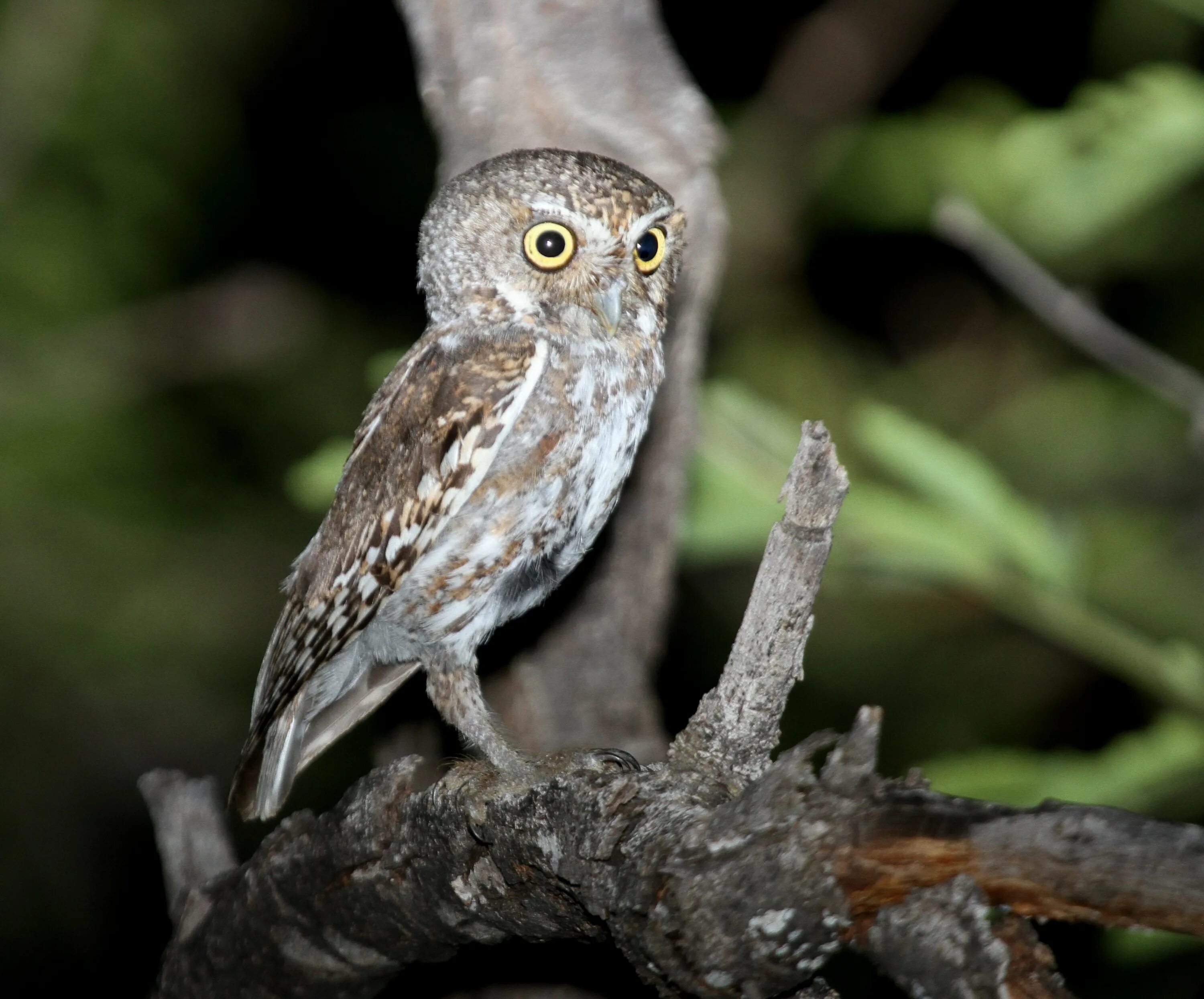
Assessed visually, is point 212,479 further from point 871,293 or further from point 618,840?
point 618,840

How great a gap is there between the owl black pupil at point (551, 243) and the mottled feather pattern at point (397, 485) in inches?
8.0

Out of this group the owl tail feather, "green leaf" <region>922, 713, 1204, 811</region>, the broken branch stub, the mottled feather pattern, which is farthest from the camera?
"green leaf" <region>922, 713, 1204, 811</region>

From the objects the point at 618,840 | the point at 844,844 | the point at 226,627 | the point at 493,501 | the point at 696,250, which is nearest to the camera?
the point at 844,844

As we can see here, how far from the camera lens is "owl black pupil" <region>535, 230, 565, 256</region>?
2.80m

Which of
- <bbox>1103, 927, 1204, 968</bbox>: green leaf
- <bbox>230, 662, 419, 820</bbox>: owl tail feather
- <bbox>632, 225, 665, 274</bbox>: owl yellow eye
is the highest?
<bbox>632, 225, 665, 274</bbox>: owl yellow eye

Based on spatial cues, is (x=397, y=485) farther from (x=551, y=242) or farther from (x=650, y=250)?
(x=650, y=250)

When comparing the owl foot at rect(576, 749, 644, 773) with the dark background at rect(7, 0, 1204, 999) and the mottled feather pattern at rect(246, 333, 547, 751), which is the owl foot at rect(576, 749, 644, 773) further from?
the dark background at rect(7, 0, 1204, 999)

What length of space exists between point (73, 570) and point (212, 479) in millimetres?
985

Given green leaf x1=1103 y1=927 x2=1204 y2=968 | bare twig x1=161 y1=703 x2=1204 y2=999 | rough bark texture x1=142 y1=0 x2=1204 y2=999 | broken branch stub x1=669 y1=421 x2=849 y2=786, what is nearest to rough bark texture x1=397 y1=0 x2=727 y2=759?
rough bark texture x1=142 y1=0 x2=1204 y2=999

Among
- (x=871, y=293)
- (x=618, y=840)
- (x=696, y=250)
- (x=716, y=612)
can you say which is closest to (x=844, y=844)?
(x=618, y=840)

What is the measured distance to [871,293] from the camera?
719 centimetres

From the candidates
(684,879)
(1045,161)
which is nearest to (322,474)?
(684,879)

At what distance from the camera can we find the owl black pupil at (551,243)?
9.20 ft

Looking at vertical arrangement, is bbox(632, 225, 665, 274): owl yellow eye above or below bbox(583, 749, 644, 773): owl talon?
above
